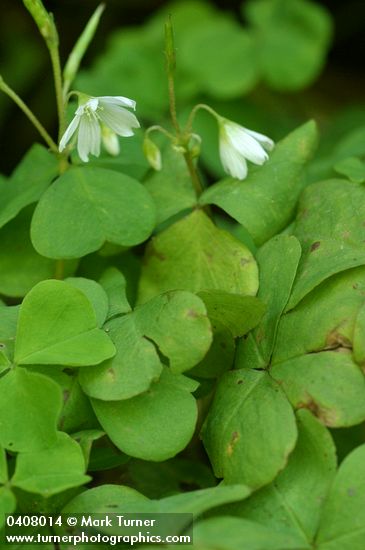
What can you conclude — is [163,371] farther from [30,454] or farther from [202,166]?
[202,166]

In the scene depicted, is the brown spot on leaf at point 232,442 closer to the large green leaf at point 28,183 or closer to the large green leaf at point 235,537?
the large green leaf at point 235,537

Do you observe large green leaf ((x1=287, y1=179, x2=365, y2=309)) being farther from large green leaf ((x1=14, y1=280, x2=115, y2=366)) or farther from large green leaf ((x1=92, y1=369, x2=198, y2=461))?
large green leaf ((x1=14, y1=280, x2=115, y2=366))

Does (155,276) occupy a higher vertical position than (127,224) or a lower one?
lower

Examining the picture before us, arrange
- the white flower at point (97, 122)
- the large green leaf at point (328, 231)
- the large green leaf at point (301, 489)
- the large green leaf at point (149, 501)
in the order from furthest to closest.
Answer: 1. the white flower at point (97, 122)
2. the large green leaf at point (328, 231)
3. the large green leaf at point (301, 489)
4. the large green leaf at point (149, 501)

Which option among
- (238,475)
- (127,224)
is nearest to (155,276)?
(127,224)

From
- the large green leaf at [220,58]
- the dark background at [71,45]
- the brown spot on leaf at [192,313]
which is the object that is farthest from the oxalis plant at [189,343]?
the dark background at [71,45]

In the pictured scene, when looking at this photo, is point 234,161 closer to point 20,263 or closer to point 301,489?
point 20,263
